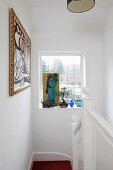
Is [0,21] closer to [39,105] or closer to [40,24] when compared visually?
[40,24]

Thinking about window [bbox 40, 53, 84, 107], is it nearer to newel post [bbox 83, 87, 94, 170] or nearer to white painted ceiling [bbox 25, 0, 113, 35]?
white painted ceiling [bbox 25, 0, 113, 35]

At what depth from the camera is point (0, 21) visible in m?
1.35

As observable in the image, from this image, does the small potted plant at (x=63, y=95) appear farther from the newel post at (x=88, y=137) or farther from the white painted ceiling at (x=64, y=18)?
the newel post at (x=88, y=137)

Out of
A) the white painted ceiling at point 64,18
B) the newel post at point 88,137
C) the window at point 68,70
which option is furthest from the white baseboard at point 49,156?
the white painted ceiling at point 64,18

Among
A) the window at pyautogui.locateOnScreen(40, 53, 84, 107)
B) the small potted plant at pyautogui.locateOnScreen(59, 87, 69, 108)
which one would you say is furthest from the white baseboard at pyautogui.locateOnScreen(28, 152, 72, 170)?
the window at pyautogui.locateOnScreen(40, 53, 84, 107)

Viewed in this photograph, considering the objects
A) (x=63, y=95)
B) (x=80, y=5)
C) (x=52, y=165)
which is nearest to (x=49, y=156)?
(x=52, y=165)

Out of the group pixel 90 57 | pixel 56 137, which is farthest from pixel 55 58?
pixel 56 137

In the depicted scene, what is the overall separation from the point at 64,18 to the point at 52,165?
2.65m

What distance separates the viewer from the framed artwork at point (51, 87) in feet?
11.5

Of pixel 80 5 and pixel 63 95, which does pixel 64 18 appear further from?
pixel 63 95

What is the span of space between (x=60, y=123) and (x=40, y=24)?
1901mm

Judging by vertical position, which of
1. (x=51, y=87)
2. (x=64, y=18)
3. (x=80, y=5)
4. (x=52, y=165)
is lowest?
(x=52, y=165)

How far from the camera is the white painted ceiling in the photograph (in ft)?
8.89

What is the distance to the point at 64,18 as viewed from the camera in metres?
3.02
